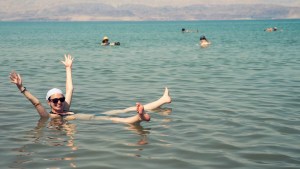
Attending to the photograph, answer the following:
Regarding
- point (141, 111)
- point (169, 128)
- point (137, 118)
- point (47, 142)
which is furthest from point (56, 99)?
point (169, 128)

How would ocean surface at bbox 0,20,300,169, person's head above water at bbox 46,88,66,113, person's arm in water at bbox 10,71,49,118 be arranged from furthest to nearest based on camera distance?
1. person's head above water at bbox 46,88,66,113
2. person's arm in water at bbox 10,71,49,118
3. ocean surface at bbox 0,20,300,169

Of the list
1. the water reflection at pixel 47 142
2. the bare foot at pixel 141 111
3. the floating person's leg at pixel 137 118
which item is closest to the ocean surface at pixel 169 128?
the water reflection at pixel 47 142

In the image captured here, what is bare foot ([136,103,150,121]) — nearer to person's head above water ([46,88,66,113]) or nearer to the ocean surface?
the ocean surface

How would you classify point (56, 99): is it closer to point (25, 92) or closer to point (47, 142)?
point (25, 92)

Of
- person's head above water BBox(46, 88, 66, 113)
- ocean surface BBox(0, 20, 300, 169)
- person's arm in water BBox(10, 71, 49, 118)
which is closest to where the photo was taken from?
ocean surface BBox(0, 20, 300, 169)

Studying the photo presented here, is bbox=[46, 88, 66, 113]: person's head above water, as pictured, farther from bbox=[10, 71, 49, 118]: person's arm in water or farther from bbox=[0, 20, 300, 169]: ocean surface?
bbox=[0, 20, 300, 169]: ocean surface

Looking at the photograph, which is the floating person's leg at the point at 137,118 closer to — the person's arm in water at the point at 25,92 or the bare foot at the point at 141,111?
the bare foot at the point at 141,111

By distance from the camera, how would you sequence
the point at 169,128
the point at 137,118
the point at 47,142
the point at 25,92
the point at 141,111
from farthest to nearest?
the point at 169,128
the point at 137,118
the point at 25,92
the point at 141,111
the point at 47,142

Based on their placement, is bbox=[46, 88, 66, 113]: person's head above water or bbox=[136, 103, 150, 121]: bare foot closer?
bbox=[136, 103, 150, 121]: bare foot

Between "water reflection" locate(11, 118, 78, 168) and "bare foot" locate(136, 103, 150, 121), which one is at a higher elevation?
"bare foot" locate(136, 103, 150, 121)

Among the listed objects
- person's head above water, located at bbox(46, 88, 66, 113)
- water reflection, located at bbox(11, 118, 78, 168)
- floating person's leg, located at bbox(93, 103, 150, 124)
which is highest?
person's head above water, located at bbox(46, 88, 66, 113)

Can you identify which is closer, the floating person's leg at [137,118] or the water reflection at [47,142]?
the water reflection at [47,142]

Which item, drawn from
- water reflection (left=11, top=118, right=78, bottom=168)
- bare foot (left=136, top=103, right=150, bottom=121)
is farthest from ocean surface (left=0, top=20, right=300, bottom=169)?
bare foot (left=136, top=103, right=150, bottom=121)

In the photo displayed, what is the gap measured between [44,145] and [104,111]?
12.2 feet
